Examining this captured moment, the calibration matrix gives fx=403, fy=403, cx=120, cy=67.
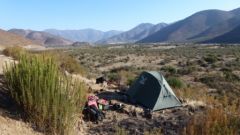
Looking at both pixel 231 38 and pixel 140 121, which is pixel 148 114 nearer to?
pixel 140 121

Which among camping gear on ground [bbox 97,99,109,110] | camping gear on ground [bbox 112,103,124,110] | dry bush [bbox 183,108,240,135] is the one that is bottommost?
camping gear on ground [bbox 112,103,124,110]

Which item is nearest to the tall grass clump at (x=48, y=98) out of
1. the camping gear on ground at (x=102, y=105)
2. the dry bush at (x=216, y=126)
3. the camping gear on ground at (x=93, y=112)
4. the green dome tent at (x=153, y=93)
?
the camping gear on ground at (x=93, y=112)

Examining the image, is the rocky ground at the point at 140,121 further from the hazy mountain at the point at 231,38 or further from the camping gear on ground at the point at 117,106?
the hazy mountain at the point at 231,38

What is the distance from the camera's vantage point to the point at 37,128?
7262 mm

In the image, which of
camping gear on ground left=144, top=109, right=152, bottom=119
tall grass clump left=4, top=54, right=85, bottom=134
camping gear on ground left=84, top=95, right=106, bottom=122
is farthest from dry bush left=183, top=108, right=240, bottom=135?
camping gear on ground left=144, top=109, right=152, bottom=119

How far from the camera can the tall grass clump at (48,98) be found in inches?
278

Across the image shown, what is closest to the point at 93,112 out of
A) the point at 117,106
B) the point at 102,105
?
the point at 102,105

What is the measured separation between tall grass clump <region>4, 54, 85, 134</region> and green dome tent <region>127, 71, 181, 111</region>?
4.33 metres

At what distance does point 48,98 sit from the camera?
23.9 ft

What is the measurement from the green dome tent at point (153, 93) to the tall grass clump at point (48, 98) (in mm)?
4330

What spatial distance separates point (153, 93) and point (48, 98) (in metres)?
5.35

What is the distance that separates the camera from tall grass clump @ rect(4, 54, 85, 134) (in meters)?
7.06

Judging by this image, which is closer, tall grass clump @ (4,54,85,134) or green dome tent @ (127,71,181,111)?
tall grass clump @ (4,54,85,134)

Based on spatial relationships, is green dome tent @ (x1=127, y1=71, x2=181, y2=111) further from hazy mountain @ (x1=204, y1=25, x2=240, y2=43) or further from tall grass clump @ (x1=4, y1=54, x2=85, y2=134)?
hazy mountain @ (x1=204, y1=25, x2=240, y2=43)
